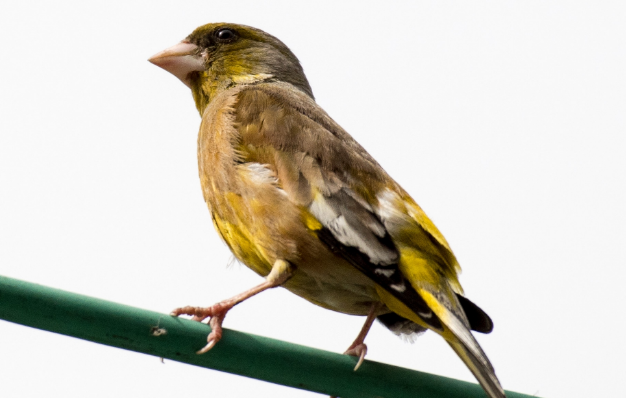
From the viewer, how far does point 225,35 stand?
17.5ft

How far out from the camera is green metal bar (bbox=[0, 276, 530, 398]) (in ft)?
7.53

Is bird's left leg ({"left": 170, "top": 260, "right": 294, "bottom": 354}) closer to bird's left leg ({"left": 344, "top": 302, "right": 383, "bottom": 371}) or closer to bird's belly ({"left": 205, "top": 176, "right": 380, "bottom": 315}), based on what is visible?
bird's belly ({"left": 205, "top": 176, "right": 380, "bottom": 315})

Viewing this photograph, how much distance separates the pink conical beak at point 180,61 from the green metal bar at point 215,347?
105 inches

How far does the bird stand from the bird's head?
60 cm

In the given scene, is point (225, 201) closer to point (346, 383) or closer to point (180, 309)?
point (180, 309)

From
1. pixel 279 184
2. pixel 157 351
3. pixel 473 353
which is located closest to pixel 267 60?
pixel 279 184

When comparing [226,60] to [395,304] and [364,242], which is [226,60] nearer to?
[364,242]

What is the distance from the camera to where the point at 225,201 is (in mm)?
3914

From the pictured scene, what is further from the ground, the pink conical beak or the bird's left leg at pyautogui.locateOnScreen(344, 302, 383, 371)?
the pink conical beak

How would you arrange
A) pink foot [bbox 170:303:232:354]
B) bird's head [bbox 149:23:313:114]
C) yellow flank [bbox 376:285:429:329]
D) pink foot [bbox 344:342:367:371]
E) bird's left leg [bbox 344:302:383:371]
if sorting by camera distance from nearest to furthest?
pink foot [bbox 170:303:232:354]
yellow flank [bbox 376:285:429:329]
pink foot [bbox 344:342:367:371]
bird's left leg [bbox 344:302:383:371]
bird's head [bbox 149:23:313:114]

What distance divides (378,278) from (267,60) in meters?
2.23

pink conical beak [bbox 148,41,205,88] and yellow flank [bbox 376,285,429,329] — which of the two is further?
Answer: pink conical beak [bbox 148,41,205,88]

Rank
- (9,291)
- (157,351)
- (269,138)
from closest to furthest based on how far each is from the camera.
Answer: (9,291) < (157,351) < (269,138)

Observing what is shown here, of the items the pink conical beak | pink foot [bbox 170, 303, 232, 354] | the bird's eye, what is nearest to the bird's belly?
pink foot [bbox 170, 303, 232, 354]
